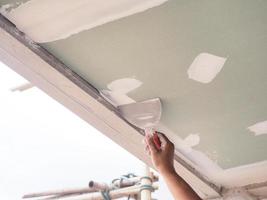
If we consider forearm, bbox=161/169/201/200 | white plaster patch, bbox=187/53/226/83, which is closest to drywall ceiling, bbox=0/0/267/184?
white plaster patch, bbox=187/53/226/83

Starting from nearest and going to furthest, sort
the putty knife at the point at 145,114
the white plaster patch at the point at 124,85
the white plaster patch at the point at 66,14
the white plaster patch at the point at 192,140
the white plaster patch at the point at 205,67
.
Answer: the white plaster patch at the point at 66,14
the white plaster patch at the point at 205,67
the white plaster patch at the point at 124,85
the putty knife at the point at 145,114
the white plaster patch at the point at 192,140

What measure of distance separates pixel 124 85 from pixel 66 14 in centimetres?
37

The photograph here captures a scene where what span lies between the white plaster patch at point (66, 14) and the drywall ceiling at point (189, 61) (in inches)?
1.0

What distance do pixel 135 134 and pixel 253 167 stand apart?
645mm

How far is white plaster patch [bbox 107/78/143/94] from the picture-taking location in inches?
50.7

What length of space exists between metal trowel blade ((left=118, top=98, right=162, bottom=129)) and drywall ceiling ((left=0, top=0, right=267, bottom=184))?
32 millimetres

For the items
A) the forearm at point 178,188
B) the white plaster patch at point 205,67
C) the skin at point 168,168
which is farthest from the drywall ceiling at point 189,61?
the forearm at point 178,188

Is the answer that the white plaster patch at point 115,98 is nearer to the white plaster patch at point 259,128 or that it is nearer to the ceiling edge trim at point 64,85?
the ceiling edge trim at point 64,85

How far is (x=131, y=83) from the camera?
1.30 metres

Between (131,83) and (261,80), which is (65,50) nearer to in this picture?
(131,83)

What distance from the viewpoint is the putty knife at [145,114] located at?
1.39 m

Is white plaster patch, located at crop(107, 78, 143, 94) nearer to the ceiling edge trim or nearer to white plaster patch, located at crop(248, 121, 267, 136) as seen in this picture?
the ceiling edge trim

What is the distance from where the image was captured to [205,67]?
1.22 m

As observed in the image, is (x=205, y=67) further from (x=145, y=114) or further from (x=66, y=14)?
(x=66, y=14)
